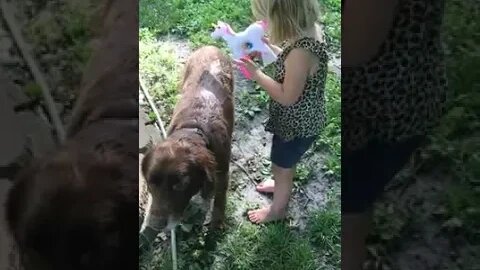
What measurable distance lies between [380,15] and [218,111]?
50cm

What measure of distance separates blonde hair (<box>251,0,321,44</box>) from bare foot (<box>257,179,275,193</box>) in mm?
360

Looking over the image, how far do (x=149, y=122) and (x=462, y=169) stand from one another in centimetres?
84

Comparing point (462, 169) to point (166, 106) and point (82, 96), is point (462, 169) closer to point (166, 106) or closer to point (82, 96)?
point (166, 106)

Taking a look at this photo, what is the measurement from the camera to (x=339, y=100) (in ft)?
6.88

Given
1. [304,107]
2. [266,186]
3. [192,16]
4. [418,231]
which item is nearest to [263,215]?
[266,186]

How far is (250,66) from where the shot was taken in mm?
2064

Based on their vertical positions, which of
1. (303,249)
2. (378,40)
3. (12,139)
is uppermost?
(378,40)

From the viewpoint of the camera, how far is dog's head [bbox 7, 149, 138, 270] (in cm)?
207

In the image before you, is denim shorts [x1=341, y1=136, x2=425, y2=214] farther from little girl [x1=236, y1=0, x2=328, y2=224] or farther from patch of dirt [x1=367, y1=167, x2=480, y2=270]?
little girl [x1=236, y1=0, x2=328, y2=224]

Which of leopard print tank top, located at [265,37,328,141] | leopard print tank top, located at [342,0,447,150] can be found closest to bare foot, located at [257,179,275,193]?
leopard print tank top, located at [265,37,328,141]

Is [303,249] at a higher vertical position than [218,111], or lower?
lower

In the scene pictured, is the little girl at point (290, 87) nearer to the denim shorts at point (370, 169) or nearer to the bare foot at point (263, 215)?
the bare foot at point (263, 215)

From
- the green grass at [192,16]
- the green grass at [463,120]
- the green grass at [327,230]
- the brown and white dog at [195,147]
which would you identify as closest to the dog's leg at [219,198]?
the brown and white dog at [195,147]

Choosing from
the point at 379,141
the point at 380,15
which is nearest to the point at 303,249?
the point at 379,141
